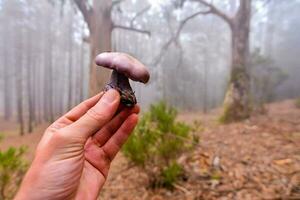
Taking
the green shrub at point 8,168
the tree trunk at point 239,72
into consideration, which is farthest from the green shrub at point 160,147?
the tree trunk at point 239,72

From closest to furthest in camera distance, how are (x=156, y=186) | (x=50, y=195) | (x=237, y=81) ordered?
1. (x=50, y=195)
2. (x=156, y=186)
3. (x=237, y=81)

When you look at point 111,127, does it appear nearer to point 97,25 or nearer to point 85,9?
point 97,25

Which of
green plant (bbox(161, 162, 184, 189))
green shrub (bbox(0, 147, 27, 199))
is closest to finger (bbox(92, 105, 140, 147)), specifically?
green shrub (bbox(0, 147, 27, 199))

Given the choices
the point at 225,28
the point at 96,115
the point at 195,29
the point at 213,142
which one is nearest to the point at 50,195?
the point at 96,115

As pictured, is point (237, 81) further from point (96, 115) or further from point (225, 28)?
point (225, 28)

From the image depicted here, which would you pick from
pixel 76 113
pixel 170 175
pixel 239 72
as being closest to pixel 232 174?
pixel 170 175

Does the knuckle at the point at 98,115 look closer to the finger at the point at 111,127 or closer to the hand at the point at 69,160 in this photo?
the hand at the point at 69,160

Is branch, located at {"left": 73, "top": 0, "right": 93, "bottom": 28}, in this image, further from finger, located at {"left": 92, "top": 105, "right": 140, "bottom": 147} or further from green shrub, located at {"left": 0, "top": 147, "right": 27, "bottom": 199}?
finger, located at {"left": 92, "top": 105, "right": 140, "bottom": 147}
